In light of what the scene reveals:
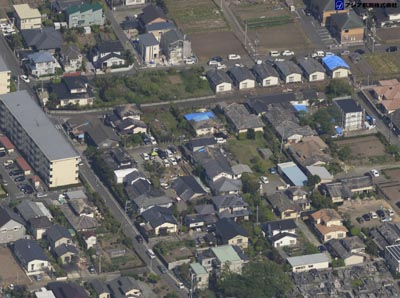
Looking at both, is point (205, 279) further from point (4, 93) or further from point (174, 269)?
point (4, 93)

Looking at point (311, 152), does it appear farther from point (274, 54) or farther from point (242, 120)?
point (274, 54)

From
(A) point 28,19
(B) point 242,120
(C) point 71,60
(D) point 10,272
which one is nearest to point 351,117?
(B) point 242,120

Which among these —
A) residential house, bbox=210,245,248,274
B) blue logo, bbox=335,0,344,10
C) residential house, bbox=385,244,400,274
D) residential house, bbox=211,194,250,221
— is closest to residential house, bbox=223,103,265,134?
residential house, bbox=211,194,250,221

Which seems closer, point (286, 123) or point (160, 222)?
point (160, 222)

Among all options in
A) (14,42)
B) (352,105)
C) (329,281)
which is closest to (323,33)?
(352,105)

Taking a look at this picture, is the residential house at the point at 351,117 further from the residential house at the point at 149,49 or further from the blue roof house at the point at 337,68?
the residential house at the point at 149,49

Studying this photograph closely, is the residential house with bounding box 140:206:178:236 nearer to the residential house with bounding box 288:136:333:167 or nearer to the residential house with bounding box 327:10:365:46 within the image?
the residential house with bounding box 288:136:333:167
